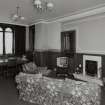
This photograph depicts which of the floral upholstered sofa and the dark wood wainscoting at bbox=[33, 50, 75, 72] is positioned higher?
the dark wood wainscoting at bbox=[33, 50, 75, 72]

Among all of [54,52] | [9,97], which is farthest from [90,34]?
[9,97]

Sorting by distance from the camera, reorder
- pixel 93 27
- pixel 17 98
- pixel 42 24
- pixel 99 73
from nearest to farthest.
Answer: pixel 17 98, pixel 99 73, pixel 93 27, pixel 42 24

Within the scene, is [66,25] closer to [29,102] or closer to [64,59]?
[64,59]

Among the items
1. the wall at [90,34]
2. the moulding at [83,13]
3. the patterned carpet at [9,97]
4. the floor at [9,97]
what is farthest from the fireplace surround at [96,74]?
the patterned carpet at [9,97]

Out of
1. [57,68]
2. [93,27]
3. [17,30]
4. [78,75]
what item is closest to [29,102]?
[78,75]

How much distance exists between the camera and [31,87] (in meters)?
3.33

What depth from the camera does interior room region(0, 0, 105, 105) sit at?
291 centimetres

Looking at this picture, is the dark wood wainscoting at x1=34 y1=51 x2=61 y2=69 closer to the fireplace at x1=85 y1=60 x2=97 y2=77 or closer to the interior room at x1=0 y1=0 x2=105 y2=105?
the interior room at x1=0 y1=0 x2=105 y2=105

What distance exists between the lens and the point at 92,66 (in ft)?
17.7

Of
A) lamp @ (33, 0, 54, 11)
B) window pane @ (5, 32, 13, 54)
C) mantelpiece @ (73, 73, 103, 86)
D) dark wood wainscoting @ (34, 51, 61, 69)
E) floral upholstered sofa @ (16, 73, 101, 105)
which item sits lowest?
mantelpiece @ (73, 73, 103, 86)

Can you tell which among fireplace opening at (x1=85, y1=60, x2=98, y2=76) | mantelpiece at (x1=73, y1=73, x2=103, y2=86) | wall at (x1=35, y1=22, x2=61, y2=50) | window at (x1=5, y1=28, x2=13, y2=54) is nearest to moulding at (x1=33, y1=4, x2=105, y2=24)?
wall at (x1=35, y1=22, x2=61, y2=50)

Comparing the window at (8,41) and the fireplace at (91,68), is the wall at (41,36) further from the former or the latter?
the fireplace at (91,68)

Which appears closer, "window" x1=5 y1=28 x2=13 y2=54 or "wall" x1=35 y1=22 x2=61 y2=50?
"wall" x1=35 y1=22 x2=61 y2=50

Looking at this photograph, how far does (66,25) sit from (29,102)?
14.4 feet
